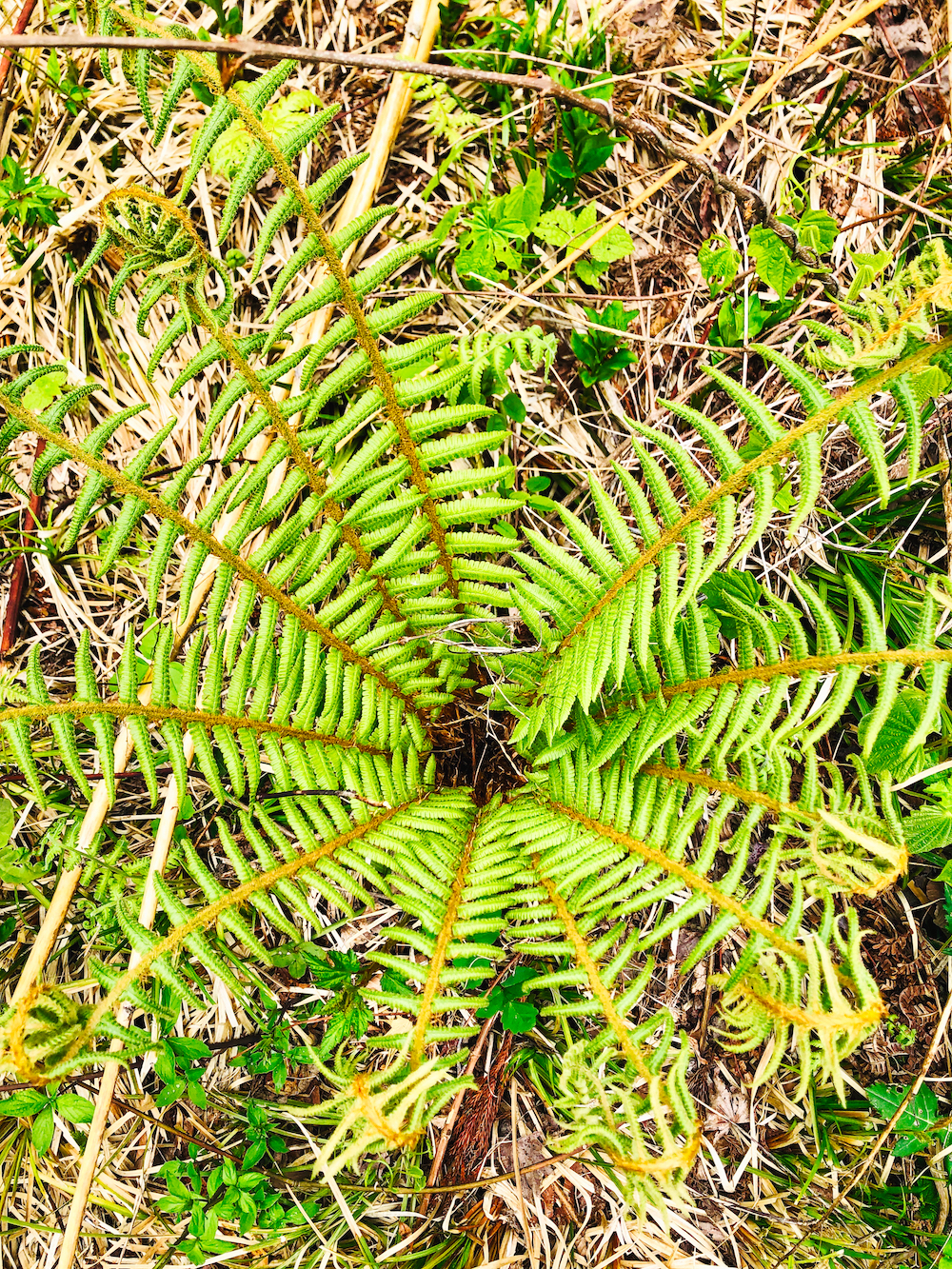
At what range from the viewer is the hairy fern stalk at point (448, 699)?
1.30 m

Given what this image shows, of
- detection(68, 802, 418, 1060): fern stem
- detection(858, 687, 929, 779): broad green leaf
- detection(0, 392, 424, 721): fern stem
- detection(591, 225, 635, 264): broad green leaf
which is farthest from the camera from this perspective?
detection(591, 225, 635, 264): broad green leaf

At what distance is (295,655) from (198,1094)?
1.14 meters

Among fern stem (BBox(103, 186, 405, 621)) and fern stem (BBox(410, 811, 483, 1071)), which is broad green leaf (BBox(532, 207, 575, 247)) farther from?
fern stem (BBox(410, 811, 483, 1071))

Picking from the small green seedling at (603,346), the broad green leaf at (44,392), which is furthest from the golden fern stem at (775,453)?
the broad green leaf at (44,392)

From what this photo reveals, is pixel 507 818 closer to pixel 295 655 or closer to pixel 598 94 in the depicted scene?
pixel 295 655

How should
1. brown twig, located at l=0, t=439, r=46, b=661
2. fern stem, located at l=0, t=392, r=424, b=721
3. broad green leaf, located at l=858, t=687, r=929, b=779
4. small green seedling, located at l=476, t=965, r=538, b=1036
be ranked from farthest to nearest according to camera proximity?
brown twig, located at l=0, t=439, r=46, b=661 < small green seedling, located at l=476, t=965, r=538, b=1036 < broad green leaf, located at l=858, t=687, r=929, b=779 < fern stem, located at l=0, t=392, r=424, b=721

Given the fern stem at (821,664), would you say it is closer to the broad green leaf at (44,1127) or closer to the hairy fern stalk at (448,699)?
the hairy fern stalk at (448,699)

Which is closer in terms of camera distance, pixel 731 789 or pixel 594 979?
pixel 594 979

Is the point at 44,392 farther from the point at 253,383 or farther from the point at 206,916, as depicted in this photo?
the point at 206,916

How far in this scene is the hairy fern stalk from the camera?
4.25 ft

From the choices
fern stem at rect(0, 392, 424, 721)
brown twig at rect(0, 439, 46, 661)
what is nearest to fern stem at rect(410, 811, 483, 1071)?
fern stem at rect(0, 392, 424, 721)

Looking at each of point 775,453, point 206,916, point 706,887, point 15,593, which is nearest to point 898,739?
point 706,887

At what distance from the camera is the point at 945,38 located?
7.79 ft

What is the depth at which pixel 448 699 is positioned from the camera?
86.4 inches
